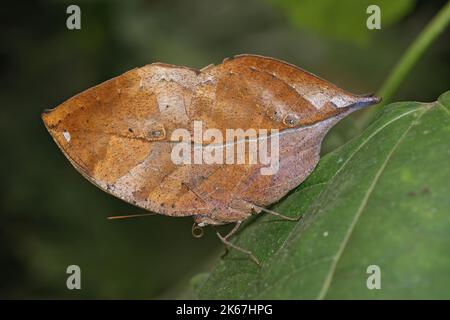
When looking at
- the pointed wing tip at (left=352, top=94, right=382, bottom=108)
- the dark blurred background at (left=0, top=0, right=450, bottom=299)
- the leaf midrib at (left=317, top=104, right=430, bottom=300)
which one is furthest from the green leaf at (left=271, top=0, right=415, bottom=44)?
the leaf midrib at (left=317, top=104, right=430, bottom=300)

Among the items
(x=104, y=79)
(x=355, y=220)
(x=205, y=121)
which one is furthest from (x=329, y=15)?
(x=355, y=220)

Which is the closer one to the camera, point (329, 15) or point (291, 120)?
A: point (291, 120)

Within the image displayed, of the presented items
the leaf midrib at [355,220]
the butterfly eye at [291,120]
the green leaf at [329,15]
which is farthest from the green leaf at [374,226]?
the green leaf at [329,15]

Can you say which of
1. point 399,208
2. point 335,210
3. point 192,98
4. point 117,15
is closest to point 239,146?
point 192,98

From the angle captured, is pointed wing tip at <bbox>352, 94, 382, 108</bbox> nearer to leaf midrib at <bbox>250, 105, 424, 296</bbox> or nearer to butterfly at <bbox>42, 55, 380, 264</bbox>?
butterfly at <bbox>42, 55, 380, 264</bbox>

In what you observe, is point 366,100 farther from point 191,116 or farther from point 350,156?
point 191,116

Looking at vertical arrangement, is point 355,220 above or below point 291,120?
below

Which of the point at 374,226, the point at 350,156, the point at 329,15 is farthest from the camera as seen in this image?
the point at 329,15

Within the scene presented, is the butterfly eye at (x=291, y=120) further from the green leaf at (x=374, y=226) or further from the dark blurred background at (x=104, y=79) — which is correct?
the dark blurred background at (x=104, y=79)
